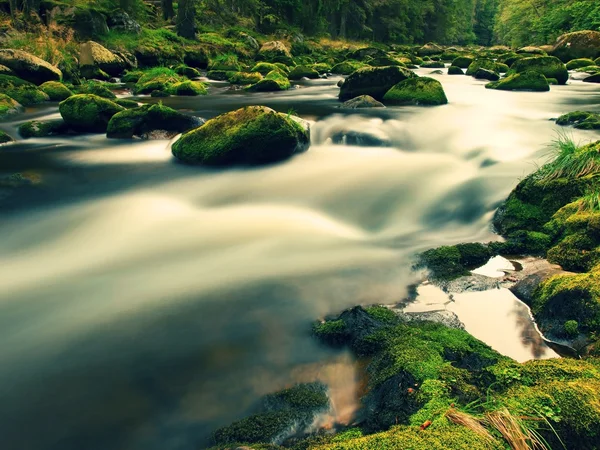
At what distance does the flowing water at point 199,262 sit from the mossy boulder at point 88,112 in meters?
0.50

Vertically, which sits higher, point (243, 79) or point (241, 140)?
point (241, 140)

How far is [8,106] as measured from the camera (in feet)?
41.1

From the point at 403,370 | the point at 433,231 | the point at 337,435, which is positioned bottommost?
the point at 433,231

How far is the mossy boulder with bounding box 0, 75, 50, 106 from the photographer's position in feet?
45.8

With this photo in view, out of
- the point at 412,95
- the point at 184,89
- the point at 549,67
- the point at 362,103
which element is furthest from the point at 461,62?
the point at 184,89

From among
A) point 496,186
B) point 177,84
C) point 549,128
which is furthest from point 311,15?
point 496,186

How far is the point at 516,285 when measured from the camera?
14.5ft

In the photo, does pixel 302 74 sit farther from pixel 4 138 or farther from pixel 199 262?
pixel 199 262

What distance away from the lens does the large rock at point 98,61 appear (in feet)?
64.1

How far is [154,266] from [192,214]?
1.66 meters

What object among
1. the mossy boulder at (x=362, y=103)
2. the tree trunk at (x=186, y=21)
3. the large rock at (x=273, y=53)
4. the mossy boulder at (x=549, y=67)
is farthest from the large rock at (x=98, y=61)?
the mossy boulder at (x=549, y=67)

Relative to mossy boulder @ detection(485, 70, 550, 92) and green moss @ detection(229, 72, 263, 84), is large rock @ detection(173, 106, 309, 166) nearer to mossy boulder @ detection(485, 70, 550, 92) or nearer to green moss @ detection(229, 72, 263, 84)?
mossy boulder @ detection(485, 70, 550, 92)

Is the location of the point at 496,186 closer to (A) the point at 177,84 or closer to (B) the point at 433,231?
(B) the point at 433,231

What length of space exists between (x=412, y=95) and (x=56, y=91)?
38.1ft
